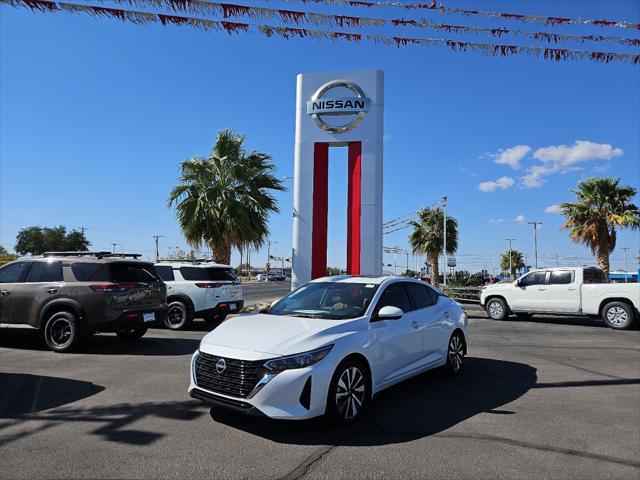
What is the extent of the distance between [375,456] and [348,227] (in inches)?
394

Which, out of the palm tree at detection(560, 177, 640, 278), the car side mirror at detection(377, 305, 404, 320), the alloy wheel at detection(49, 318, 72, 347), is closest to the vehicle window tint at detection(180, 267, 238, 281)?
the alloy wheel at detection(49, 318, 72, 347)

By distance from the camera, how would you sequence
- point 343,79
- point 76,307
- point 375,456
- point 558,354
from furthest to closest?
point 343,79 → point 558,354 → point 76,307 → point 375,456

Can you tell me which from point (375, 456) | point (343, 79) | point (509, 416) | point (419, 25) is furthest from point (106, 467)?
point (343, 79)

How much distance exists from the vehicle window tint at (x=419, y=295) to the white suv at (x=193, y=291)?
21.5 ft

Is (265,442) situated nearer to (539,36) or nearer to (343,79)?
(539,36)

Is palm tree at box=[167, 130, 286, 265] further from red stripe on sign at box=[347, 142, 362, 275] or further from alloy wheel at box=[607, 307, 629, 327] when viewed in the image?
alloy wheel at box=[607, 307, 629, 327]

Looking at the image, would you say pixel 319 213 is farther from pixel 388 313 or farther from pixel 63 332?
pixel 388 313

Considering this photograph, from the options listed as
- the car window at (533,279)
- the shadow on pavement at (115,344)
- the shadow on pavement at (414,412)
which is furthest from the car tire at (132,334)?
the car window at (533,279)

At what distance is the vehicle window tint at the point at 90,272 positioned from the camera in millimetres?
8633

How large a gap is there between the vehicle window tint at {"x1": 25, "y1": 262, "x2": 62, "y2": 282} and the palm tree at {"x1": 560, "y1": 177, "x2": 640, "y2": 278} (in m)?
25.2

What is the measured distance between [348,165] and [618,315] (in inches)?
344

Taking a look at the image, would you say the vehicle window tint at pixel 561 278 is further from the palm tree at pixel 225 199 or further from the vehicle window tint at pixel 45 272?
the vehicle window tint at pixel 45 272

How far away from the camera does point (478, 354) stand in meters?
8.97

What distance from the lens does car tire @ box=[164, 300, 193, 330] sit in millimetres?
11750
